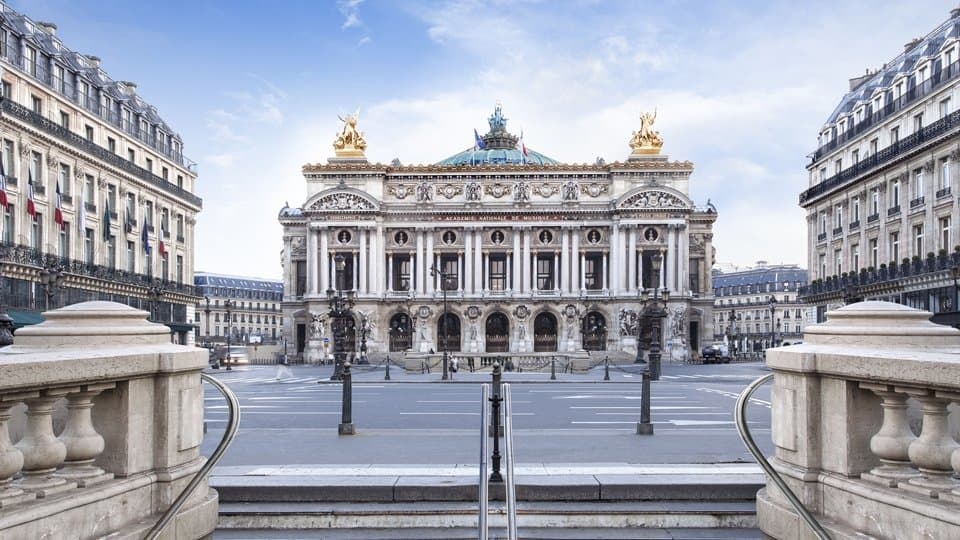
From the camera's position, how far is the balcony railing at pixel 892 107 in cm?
4125

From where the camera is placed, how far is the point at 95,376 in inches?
222

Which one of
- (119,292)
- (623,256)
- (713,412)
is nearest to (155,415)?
(713,412)

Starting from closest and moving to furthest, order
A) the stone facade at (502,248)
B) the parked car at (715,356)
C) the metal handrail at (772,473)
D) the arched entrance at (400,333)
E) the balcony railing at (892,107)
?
the metal handrail at (772,473) < the balcony railing at (892,107) < the parked car at (715,356) < the stone facade at (502,248) < the arched entrance at (400,333)

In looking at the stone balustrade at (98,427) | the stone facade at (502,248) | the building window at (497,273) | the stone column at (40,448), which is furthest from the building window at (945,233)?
the building window at (497,273)

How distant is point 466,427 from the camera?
637 inches

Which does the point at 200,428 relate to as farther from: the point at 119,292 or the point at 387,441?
the point at 119,292

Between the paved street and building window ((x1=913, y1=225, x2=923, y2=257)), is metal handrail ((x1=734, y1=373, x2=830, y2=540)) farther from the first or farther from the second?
building window ((x1=913, y1=225, x2=923, y2=257))

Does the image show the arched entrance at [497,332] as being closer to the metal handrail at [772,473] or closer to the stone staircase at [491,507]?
the stone staircase at [491,507]

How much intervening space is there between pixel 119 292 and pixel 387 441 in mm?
41697

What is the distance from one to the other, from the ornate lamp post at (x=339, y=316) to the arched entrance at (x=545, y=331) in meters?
17.9

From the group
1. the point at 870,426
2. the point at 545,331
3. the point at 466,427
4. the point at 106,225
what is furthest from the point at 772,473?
the point at 545,331

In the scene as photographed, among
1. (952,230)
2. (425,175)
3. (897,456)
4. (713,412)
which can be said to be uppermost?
(425,175)

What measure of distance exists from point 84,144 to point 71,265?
7.15 m

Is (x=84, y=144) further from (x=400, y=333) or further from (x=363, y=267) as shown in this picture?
(x=400, y=333)
